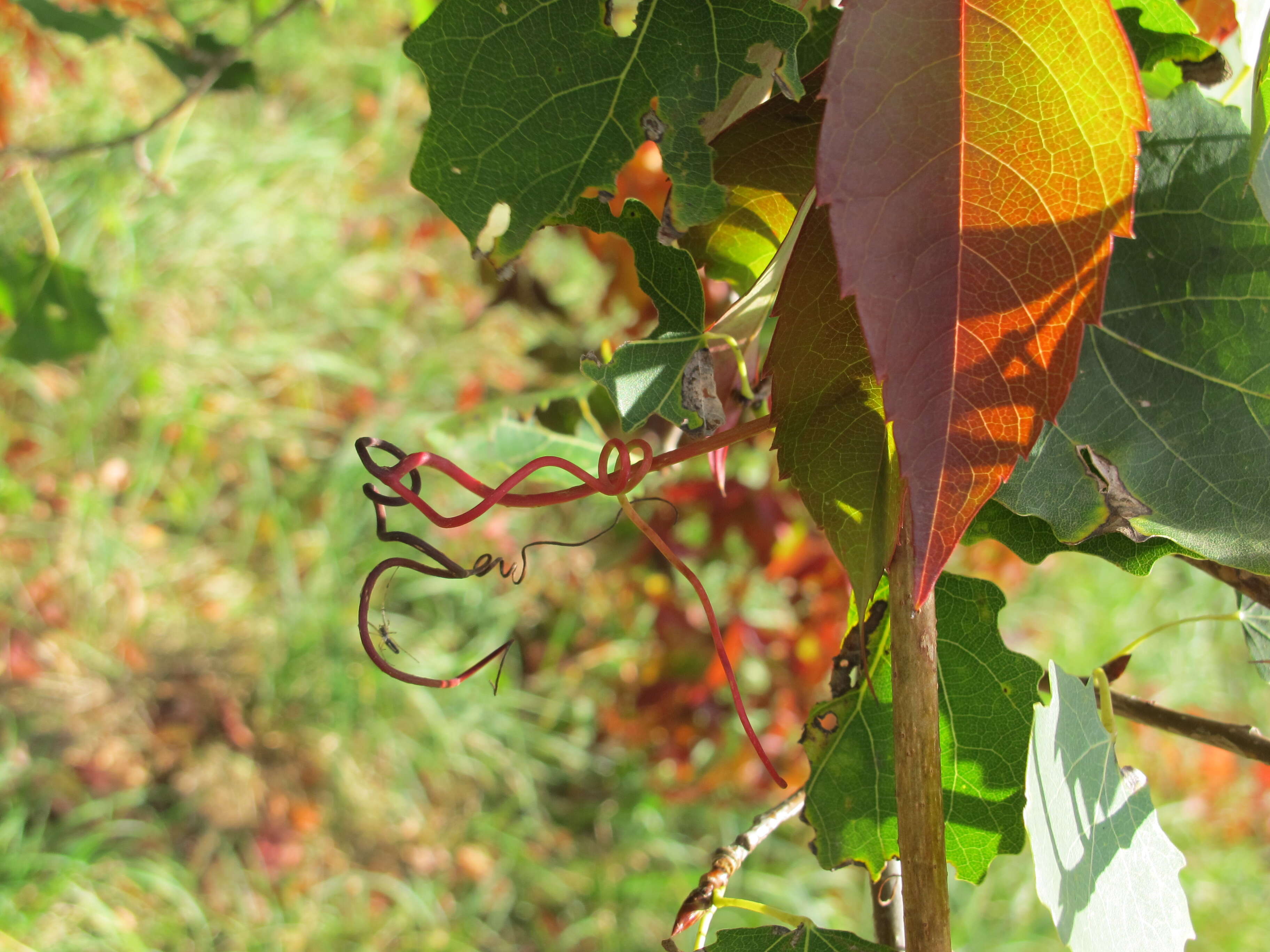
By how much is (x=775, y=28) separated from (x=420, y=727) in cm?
239

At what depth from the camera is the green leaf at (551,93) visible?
0.39 metres

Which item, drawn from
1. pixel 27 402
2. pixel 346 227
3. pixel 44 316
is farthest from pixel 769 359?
pixel 346 227

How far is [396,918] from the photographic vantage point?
223 cm

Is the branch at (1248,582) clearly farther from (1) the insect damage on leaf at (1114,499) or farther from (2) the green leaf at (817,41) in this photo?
(2) the green leaf at (817,41)

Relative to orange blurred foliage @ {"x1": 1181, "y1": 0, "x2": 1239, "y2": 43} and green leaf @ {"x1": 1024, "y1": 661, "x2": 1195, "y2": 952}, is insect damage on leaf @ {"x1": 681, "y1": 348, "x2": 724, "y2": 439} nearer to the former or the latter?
green leaf @ {"x1": 1024, "y1": 661, "x2": 1195, "y2": 952}

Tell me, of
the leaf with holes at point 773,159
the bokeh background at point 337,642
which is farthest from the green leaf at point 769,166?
the bokeh background at point 337,642

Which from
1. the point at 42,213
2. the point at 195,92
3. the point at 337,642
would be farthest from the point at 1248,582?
the point at 337,642

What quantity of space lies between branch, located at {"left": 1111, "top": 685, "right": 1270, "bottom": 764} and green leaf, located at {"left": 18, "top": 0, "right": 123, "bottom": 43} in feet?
3.56

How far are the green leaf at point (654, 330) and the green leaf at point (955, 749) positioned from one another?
164 millimetres

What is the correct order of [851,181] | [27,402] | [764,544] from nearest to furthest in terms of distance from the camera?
[851,181], [764,544], [27,402]

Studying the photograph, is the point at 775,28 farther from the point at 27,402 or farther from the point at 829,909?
the point at 27,402

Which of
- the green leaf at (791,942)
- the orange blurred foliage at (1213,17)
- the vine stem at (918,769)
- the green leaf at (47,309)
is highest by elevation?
the orange blurred foliage at (1213,17)

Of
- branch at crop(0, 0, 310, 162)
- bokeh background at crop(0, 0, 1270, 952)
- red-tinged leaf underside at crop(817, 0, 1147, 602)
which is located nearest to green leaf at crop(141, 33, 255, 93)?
branch at crop(0, 0, 310, 162)

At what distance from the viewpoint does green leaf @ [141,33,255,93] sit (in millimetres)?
1014
